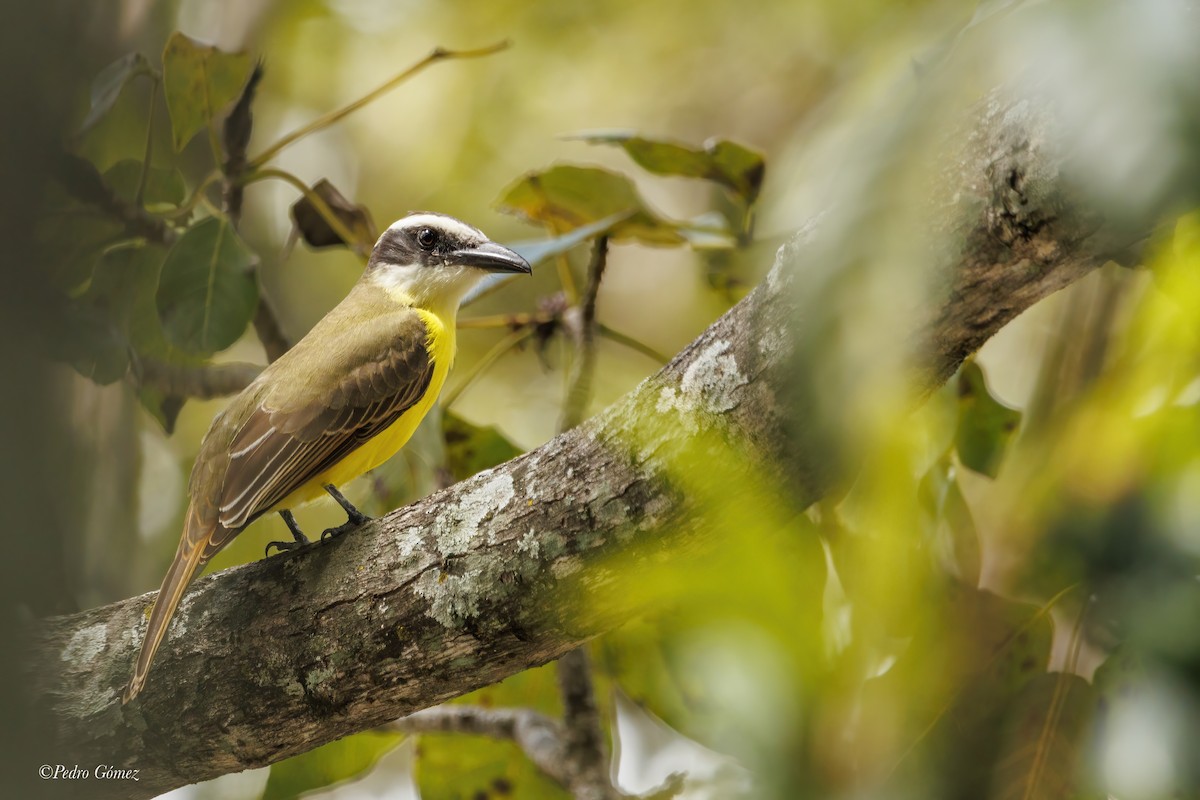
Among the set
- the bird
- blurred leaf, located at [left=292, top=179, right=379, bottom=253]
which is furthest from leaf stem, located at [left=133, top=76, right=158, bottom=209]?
the bird

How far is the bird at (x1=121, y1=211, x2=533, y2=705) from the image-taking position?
2834 mm

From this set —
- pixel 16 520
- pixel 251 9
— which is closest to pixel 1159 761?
pixel 16 520

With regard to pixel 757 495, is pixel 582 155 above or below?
above

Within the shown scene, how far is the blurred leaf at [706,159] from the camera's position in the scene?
296cm

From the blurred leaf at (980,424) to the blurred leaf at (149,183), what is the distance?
221 centimetres

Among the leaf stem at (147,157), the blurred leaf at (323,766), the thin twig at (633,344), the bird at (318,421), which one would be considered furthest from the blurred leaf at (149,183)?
the blurred leaf at (323,766)

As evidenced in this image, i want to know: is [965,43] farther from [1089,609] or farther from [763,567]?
[1089,609]

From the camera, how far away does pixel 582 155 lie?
24.0 feet

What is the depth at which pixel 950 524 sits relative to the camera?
2.35 m

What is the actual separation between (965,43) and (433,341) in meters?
2.74

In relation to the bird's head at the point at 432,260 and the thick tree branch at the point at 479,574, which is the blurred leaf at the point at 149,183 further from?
the thick tree branch at the point at 479,574

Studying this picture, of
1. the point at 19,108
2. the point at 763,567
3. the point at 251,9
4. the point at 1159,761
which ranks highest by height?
the point at 251,9

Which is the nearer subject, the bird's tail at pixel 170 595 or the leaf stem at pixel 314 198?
the bird's tail at pixel 170 595

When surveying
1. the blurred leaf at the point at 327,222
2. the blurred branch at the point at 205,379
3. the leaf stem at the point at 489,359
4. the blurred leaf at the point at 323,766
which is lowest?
the blurred leaf at the point at 323,766
